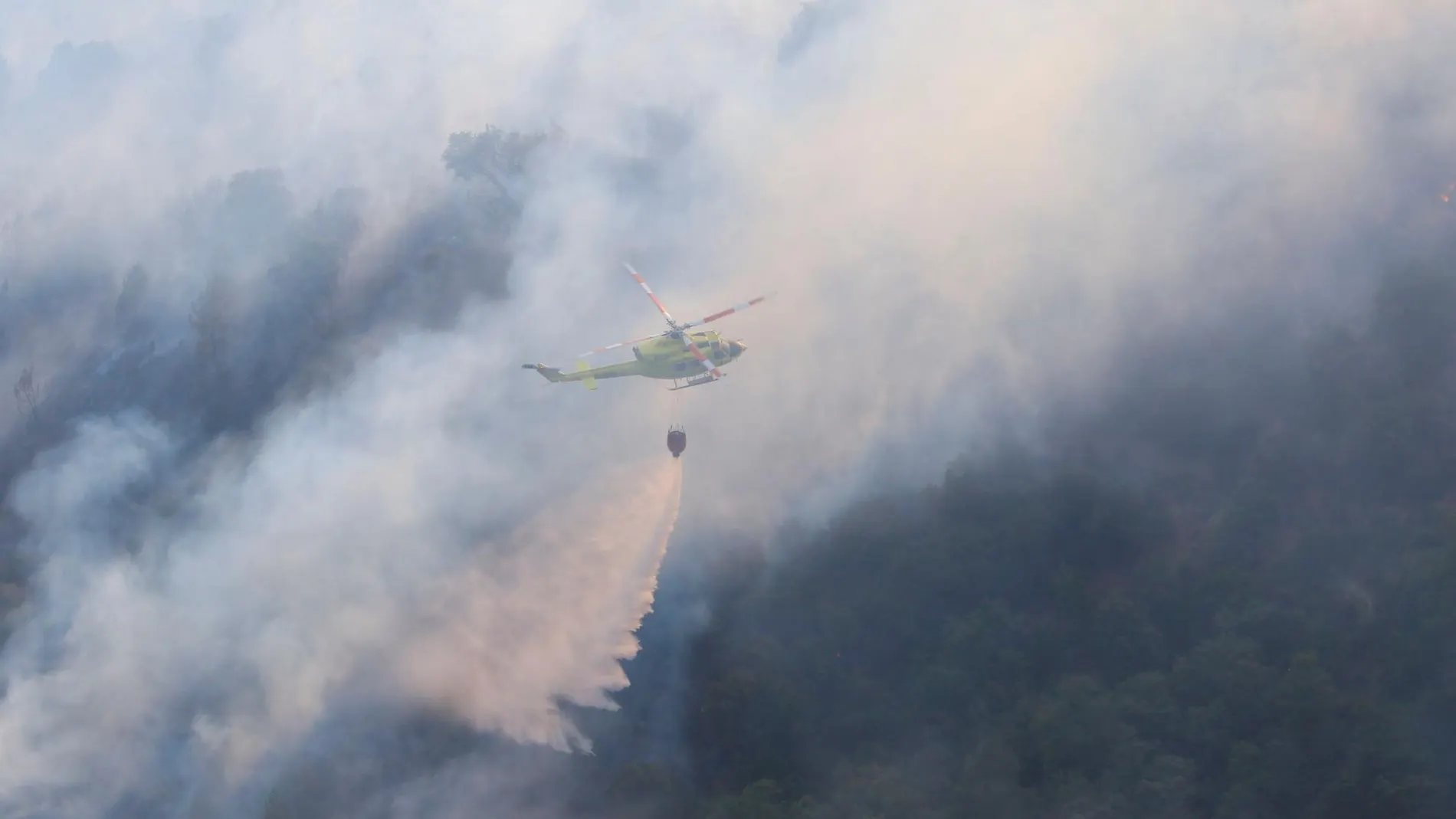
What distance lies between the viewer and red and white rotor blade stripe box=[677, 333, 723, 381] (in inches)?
3174

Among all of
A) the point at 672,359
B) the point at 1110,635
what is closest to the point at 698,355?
the point at 672,359

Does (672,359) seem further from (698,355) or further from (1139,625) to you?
(1139,625)

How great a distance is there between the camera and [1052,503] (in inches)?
3376

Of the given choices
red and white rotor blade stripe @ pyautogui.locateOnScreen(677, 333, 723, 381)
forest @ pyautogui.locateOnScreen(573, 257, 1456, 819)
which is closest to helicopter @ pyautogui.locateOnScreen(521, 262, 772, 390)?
red and white rotor blade stripe @ pyautogui.locateOnScreen(677, 333, 723, 381)

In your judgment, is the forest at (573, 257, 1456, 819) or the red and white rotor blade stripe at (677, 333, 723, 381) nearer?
the forest at (573, 257, 1456, 819)

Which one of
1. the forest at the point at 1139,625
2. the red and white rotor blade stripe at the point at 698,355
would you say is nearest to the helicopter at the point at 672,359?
the red and white rotor blade stripe at the point at 698,355

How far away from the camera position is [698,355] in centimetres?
8025

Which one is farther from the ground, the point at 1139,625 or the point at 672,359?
the point at 672,359

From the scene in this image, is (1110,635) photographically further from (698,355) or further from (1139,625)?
(698,355)

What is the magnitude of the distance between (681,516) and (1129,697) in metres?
30.0

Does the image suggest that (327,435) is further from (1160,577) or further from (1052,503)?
(1160,577)

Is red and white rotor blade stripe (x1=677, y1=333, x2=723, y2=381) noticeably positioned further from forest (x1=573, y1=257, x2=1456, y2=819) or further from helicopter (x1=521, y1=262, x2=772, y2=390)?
forest (x1=573, y1=257, x2=1456, y2=819)

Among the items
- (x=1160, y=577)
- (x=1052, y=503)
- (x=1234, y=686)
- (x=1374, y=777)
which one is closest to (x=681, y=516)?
(x=1052, y=503)

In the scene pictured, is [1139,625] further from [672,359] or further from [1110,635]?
[672,359]
